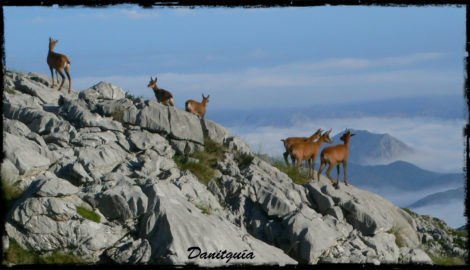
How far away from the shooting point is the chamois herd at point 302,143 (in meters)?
22.2

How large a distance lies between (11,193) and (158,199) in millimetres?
3875

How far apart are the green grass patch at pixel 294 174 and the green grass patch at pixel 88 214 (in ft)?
29.5

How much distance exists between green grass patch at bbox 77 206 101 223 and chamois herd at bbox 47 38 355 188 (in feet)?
31.3

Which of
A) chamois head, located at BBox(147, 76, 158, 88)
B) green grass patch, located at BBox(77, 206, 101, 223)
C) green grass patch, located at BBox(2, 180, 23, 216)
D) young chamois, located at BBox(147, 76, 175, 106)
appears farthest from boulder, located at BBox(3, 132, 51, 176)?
chamois head, located at BBox(147, 76, 158, 88)

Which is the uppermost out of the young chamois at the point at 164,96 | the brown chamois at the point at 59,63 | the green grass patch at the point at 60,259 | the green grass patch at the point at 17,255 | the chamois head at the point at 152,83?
the brown chamois at the point at 59,63

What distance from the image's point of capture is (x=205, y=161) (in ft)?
66.9

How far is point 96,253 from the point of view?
14164mm

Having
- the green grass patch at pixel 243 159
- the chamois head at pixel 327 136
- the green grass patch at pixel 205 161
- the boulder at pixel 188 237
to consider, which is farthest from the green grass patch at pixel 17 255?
the chamois head at pixel 327 136

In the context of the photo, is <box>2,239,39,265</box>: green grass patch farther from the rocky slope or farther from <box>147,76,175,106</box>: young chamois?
<box>147,76,175,106</box>: young chamois

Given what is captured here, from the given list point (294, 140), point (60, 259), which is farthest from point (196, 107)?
point (60, 259)

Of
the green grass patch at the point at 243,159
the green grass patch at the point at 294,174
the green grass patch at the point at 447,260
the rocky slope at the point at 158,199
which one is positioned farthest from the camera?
the green grass patch at the point at 294,174

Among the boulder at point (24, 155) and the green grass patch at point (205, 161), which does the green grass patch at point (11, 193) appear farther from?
the green grass patch at point (205, 161)

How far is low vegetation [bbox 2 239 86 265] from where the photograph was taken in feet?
44.5

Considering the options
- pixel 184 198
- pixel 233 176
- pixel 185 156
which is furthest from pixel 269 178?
pixel 184 198
